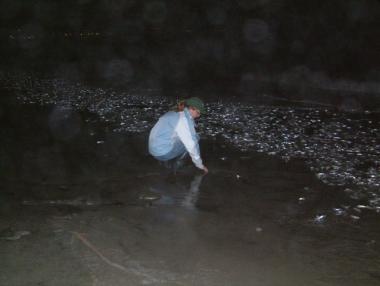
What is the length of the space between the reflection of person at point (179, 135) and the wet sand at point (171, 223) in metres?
0.33

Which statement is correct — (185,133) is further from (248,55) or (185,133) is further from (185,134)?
(248,55)

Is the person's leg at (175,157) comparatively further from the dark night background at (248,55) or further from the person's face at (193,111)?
the dark night background at (248,55)

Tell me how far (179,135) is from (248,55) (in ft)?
65.0

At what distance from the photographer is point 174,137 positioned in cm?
685

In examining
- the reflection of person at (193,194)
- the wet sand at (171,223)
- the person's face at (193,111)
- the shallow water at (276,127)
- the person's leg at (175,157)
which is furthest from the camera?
the shallow water at (276,127)

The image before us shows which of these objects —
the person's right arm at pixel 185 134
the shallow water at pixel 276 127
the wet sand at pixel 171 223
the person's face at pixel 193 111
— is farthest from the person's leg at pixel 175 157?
the shallow water at pixel 276 127

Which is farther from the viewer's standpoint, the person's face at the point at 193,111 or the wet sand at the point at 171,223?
the person's face at the point at 193,111

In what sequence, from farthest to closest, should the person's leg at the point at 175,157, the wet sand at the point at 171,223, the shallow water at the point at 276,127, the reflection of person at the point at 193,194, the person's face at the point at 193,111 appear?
the shallow water at the point at 276,127 < the person's leg at the point at 175,157 < the person's face at the point at 193,111 < the reflection of person at the point at 193,194 < the wet sand at the point at 171,223

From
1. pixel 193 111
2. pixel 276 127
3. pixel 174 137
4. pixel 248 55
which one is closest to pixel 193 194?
pixel 174 137

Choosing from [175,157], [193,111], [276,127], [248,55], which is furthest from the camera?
[248,55]

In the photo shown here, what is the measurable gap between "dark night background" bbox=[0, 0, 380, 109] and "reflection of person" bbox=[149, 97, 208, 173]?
8354mm

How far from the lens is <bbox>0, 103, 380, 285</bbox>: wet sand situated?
4223 mm

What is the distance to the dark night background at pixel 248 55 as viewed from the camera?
17.3 m

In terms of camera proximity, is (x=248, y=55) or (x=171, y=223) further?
(x=248, y=55)
